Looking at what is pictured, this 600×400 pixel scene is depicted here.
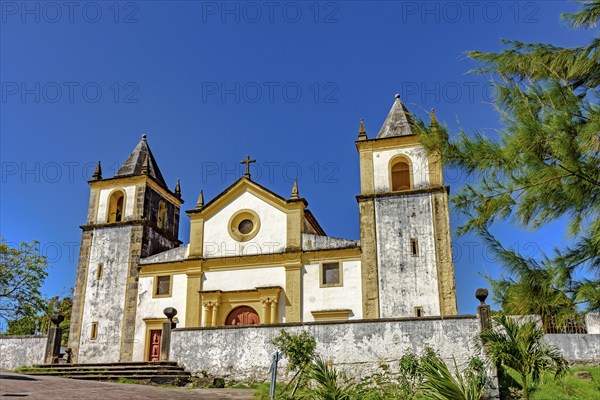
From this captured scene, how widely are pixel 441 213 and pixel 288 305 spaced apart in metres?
6.73

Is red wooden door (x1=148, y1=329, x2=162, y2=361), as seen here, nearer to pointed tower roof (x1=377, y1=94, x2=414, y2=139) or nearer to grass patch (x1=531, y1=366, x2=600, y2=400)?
pointed tower roof (x1=377, y1=94, x2=414, y2=139)

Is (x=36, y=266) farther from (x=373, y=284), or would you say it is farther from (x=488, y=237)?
(x=488, y=237)

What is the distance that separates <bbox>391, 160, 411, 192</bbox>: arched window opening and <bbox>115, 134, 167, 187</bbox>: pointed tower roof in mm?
11170

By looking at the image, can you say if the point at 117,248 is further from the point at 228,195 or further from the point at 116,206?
the point at 228,195

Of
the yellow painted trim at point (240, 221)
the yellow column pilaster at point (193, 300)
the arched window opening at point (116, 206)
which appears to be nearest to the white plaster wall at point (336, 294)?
the yellow painted trim at point (240, 221)

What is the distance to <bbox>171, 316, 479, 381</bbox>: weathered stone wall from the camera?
15.0 metres

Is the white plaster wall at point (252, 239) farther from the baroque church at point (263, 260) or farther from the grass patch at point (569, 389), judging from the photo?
the grass patch at point (569, 389)

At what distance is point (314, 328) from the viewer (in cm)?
1597

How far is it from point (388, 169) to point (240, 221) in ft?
21.5

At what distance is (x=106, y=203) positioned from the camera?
1035 inches

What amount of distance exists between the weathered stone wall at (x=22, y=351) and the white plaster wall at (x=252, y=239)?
7.02 meters

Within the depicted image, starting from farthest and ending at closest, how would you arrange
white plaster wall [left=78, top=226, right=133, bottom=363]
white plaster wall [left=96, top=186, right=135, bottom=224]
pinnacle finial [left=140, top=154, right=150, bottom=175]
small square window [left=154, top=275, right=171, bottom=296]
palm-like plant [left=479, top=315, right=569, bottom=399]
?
pinnacle finial [left=140, top=154, right=150, bottom=175], white plaster wall [left=96, top=186, right=135, bottom=224], small square window [left=154, top=275, right=171, bottom=296], white plaster wall [left=78, top=226, right=133, bottom=363], palm-like plant [left=479, top=315, right=569, bottom=399]

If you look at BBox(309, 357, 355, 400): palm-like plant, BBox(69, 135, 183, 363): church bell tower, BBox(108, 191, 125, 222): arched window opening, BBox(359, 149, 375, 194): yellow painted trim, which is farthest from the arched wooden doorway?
BBox(309, 357, 355, 400): palm-like plant

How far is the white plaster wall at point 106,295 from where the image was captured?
23.3 metres
